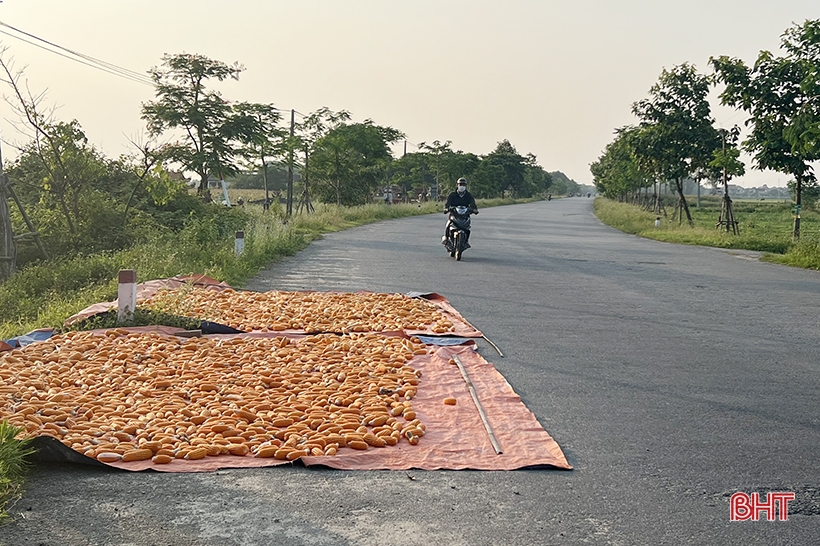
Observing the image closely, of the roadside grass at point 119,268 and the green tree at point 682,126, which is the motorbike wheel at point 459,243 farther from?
the green tree at point 682,126

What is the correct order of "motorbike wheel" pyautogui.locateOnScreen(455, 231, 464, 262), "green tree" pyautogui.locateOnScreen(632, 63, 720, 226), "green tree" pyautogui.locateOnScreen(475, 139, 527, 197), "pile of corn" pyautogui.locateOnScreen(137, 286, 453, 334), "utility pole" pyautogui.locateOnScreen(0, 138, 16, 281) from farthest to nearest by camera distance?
"green tree" pyautogui.locateOnScreen(475, 139, 527, 197)
"green tree" pyautogui.locateOnScreen(632, 63, 720, 226)
"motorbike wheel" pyautogui.locateOnScreen(455, 231, 464, 262)
"utility pole" pyautogui.locateOnScreen(0, 138, 16, 281)
"pile of corn" pyautogui.locateOnScreen(137, 286, 453, 334)

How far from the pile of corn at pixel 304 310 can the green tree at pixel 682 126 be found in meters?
21.6

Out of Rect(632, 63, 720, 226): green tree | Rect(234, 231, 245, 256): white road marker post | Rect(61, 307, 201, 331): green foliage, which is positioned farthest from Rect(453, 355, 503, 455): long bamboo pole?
Rect(632, 63, 720, 226): green tree

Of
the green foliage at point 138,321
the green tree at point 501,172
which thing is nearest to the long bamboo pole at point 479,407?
the green foliage at point 138,321

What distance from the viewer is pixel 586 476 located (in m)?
4.49

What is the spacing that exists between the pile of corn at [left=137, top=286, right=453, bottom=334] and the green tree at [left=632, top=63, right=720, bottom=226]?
70.8ft

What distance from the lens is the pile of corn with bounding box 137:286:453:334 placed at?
8.90m

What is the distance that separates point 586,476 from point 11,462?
3.11 m

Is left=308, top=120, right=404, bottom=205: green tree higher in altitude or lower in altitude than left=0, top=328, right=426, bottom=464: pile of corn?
higher

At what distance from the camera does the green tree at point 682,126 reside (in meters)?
29.7

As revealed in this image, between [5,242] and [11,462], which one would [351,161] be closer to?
[5,242]

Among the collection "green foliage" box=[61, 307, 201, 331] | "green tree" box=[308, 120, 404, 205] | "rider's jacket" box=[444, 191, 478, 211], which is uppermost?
"green tree" box=[308, 120, 404, 205]

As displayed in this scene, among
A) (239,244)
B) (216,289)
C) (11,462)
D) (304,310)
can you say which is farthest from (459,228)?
(11,462)

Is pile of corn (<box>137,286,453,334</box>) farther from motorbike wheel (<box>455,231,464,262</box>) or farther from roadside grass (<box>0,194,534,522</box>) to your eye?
motorbike wheel (<box>455,231,464,262</box>)
